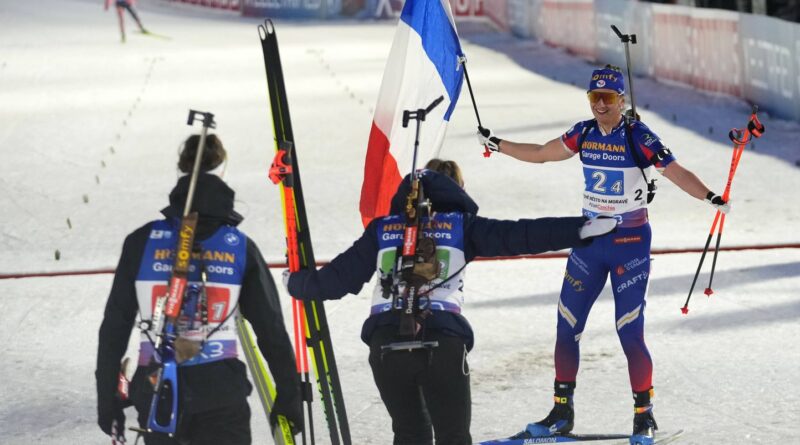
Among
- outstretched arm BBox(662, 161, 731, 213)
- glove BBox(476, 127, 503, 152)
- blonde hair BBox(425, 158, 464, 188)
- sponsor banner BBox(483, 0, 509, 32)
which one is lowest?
sponsor banner BBox(483, 0, 509, 32)

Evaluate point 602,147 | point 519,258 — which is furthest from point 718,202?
point 519,258

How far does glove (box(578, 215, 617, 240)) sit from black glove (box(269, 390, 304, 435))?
130 centimetres

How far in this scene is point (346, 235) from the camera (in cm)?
1365

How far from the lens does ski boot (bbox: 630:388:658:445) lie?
7359 mm

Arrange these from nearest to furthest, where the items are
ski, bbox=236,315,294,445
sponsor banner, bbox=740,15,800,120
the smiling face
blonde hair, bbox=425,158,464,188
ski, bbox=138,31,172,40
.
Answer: ski, bbox=236,315,294,445, blonde hair, bbox=425,158,464,188, the smiling face, sponsor banner, bbox=740,15,800,120, ski, bbox=138,31,172,40

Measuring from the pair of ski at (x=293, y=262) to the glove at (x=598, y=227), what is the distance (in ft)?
3.69

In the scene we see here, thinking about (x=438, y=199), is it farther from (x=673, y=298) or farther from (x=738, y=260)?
(x=738, y=260)

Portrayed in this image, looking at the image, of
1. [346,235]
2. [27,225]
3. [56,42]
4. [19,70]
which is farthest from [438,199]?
[56,42]

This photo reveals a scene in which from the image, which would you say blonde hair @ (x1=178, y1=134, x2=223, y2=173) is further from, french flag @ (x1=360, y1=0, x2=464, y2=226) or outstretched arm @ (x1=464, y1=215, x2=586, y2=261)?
french flag @ (x1=360, y1=0, x2=464, y2=226)

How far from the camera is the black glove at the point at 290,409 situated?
552cm

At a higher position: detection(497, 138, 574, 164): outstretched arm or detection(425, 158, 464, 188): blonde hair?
detection(425, 158, 464, 188): blonde hair

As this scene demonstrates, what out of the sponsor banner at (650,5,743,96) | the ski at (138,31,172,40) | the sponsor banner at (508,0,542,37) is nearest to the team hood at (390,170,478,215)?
the sponsor banner at (650,5,743,96)

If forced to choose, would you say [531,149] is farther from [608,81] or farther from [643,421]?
[643,421]

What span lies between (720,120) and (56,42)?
66.2ft
